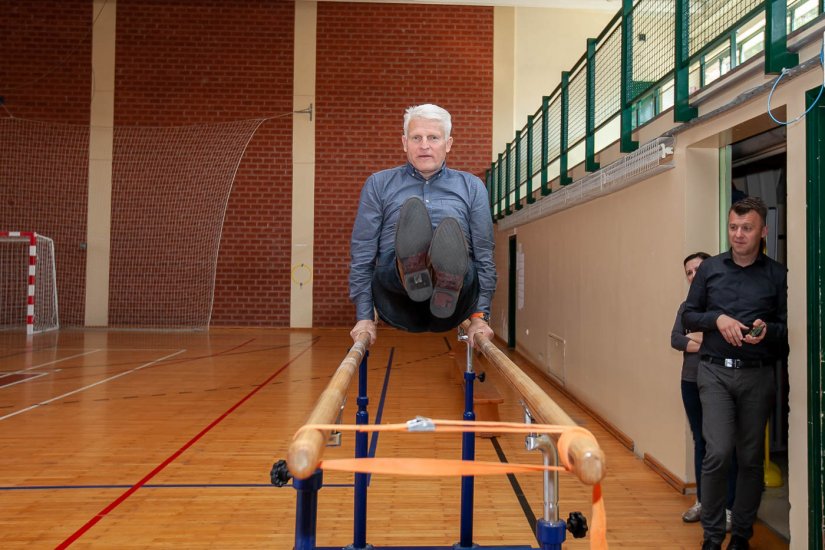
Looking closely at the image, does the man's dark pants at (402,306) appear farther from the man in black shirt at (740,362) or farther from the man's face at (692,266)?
the man's face at (692,266)

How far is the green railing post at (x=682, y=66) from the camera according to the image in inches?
130

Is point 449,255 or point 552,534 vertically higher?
point 449,255

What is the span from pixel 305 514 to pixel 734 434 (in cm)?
194

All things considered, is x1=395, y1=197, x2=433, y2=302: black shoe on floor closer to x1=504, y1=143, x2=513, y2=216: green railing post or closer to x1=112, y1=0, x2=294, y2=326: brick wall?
x1=504, y1=143, x2=513, y2=216: green railing post

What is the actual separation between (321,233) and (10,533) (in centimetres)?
929

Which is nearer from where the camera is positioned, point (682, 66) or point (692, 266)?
point (692, 266)

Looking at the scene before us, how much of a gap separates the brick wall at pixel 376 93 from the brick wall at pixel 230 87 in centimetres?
73

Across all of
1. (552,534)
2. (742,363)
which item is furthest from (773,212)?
(552,534)

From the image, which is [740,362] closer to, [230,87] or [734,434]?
[734,434]

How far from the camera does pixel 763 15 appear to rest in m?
2.73

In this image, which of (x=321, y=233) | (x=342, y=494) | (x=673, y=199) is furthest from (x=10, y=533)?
(x=321, y=233)

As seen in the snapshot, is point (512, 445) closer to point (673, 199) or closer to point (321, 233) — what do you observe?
point (673, 199)

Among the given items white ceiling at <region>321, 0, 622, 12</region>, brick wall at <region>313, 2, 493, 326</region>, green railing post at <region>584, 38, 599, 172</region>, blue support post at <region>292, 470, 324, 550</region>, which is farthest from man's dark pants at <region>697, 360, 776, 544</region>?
white ceiling at <region>321, 0, 622, 12</region>

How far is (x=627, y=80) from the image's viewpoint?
13.5 feet
